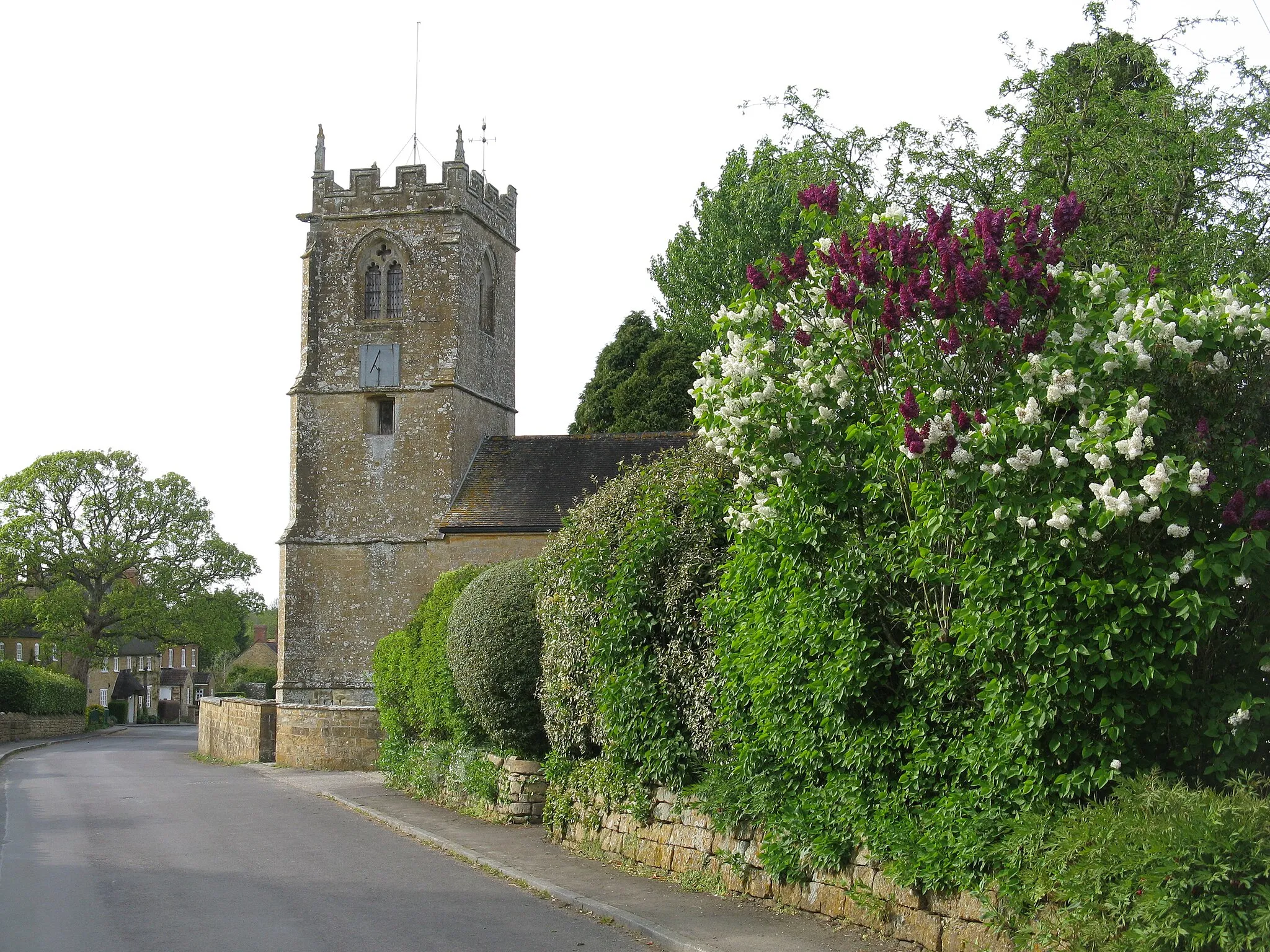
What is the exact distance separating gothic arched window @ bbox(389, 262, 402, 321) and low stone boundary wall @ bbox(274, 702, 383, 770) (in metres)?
12.0

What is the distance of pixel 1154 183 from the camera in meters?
14.7

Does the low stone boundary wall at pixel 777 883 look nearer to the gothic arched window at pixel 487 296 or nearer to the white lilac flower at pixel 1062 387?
the white lilac flower at pixel 1062 387

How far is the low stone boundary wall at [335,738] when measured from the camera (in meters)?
24.7

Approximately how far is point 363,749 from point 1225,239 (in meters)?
18.7

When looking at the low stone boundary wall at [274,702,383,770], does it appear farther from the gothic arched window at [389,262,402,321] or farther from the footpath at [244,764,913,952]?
the gothic arched window at [389,262,402,321]

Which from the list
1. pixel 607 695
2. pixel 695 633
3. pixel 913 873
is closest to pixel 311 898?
pixel 607 695

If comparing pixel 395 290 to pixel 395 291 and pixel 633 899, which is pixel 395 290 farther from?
pixel 633 899

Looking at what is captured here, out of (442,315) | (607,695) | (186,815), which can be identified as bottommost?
(186,815)

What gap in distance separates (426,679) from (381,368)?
1620 cm

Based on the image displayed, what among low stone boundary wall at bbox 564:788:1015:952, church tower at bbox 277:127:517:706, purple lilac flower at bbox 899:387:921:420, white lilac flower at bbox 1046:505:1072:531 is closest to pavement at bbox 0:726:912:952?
low stone boundary wall at bbox 564:788:1015:952

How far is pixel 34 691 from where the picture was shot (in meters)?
43.6

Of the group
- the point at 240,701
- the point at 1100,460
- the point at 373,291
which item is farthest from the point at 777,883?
the point at 373,291

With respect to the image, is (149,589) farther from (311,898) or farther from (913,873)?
(913,873)

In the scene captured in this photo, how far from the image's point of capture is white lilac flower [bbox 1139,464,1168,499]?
234 inches
